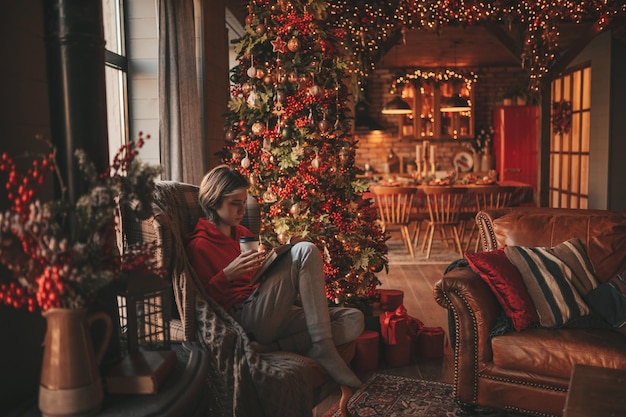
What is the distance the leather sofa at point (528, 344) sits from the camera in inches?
106

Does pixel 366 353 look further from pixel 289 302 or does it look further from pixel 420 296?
pixel 420 296

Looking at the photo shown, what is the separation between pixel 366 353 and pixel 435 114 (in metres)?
7.62

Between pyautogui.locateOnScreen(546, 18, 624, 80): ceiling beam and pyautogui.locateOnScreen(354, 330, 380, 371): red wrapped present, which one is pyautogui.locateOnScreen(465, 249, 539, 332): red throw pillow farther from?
pyautogui.locateOnScreen(546, 18, 624, 80): ceiling beam

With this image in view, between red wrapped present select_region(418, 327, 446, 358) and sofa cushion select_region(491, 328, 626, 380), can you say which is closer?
sofa cushion select_region(491, 328, 626, 380)

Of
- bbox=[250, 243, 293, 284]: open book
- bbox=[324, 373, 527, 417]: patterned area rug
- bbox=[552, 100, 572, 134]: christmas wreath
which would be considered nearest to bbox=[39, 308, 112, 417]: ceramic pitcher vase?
bbox=[250, 243, 293, 284]: open book

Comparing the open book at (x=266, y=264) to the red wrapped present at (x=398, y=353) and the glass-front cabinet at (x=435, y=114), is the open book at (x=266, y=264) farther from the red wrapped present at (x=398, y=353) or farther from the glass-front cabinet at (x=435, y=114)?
the glass-front cabinet at (x=435, y=114)

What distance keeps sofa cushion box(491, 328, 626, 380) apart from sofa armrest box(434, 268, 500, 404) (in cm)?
7

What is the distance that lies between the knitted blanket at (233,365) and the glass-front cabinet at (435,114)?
8.72 metres

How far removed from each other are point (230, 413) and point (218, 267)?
2.10 ft

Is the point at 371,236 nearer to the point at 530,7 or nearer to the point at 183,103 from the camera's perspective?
the point at 183,103

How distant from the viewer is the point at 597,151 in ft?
25.3

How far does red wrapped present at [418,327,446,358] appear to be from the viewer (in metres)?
3.78

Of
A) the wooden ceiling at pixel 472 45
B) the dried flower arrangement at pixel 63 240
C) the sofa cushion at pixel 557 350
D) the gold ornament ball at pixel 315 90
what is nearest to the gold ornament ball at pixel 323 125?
the gold ornament ball at pixel 315 90

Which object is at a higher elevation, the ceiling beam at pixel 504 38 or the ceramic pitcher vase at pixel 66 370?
the ceiling beam at pixel 504 38
